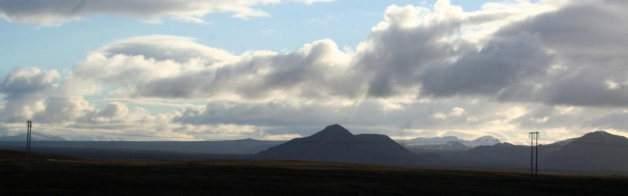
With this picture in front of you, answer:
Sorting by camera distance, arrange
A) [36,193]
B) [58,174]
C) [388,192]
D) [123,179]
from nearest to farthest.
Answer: [36,193] → [388,192] → [123,179] → [58,174]

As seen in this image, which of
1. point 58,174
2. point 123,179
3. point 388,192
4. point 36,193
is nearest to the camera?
point 36,193

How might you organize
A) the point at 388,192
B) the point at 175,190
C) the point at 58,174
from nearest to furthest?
1. the point at 175,190
2. the point at 388,192
3. the point at 58,174

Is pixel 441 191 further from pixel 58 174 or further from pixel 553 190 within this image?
pixel 58 174

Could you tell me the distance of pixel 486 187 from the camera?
96.8m

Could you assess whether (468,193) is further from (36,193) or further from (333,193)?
(36,193)

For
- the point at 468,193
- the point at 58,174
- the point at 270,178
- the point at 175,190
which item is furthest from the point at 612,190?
the point at 58,174

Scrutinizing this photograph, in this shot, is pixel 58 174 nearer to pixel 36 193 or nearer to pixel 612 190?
pixel 36 193

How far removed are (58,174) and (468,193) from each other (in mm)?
43604

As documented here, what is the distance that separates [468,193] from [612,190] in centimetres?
2476

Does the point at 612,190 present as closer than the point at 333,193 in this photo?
No

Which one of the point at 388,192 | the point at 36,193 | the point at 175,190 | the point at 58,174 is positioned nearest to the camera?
the point at 36,193

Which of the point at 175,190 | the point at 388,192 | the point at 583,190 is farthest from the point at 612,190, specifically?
the point at 175,190

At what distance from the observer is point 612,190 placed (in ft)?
327

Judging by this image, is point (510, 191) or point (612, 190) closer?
point (510, 191)
